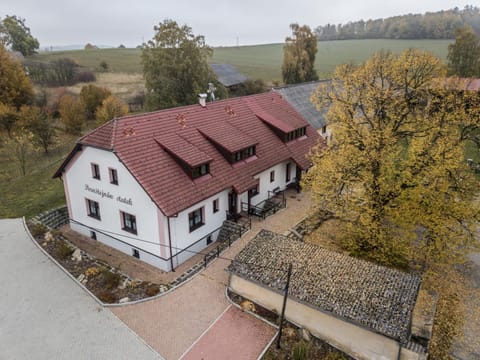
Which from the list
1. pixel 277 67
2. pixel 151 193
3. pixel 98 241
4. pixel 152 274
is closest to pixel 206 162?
pixel 151 193

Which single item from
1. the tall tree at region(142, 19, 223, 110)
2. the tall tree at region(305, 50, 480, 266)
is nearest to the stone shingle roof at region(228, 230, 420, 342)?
the tall tree at region(305, 50, 480, 266)

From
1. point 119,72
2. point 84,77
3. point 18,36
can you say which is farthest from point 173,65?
point 18,36

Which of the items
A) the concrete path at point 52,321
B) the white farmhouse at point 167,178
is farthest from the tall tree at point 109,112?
the concrete path at point 52,321

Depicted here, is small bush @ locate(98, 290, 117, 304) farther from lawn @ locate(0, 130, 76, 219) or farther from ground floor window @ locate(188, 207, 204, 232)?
lawn @ locate(0, 130, 76, 219)

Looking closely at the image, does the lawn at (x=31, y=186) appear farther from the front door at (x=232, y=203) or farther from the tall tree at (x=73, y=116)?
the front door at (x=232, y=203)

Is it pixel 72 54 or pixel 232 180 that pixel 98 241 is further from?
pixel 72 54

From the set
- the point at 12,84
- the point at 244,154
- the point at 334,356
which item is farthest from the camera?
the point at 12,84

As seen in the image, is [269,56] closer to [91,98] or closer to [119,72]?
[119,72]
